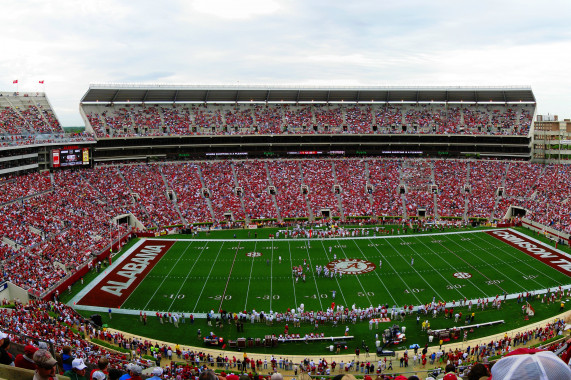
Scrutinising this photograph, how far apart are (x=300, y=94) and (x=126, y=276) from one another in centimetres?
4057

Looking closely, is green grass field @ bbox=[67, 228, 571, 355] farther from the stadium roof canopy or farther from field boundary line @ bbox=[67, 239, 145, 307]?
the stadium roof canopy

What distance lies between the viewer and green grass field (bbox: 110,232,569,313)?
2897cm

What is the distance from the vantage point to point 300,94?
66250mm

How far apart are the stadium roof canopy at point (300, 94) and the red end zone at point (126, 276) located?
27993 millimetres

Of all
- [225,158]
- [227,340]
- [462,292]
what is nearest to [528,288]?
[462,292]

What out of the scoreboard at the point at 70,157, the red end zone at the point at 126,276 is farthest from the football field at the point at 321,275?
the scoreboard at the point at 70,157

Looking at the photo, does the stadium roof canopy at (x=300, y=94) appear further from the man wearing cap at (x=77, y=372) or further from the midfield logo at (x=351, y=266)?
the man wearing cap at (x=77, y=372)

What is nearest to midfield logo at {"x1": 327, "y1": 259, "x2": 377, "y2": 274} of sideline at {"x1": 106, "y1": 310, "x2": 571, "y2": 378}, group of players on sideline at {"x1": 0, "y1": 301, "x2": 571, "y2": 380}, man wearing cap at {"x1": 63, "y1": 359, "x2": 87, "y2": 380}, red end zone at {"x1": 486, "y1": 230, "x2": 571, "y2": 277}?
sideline at {"x1": 106, "y1": 310, "x2": 571, "y2": 378}

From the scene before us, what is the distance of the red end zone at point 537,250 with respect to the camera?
1368 inches

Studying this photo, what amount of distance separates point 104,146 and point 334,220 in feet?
96.1

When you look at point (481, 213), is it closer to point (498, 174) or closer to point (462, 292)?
point (498, 174)

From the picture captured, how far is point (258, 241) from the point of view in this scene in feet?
139

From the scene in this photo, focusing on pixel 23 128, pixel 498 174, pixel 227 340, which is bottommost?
pixel 227 340

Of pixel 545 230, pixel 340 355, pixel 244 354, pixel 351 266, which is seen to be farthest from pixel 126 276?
pixel 545 230
